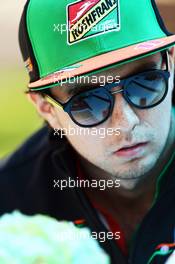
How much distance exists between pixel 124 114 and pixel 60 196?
0.36 meters

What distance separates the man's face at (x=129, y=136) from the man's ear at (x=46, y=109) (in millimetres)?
48

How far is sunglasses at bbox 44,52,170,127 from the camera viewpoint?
1.46 metres

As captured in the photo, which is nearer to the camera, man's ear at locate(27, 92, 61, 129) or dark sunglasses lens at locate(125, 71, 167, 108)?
dark sunglasses lens at locate(125, 71, 167, 108)

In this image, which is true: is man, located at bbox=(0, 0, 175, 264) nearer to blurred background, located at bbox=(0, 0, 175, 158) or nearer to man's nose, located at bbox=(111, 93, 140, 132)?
man's nose, located at bbox=(111, 93, 140, 132)

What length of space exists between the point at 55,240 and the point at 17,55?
337 cm

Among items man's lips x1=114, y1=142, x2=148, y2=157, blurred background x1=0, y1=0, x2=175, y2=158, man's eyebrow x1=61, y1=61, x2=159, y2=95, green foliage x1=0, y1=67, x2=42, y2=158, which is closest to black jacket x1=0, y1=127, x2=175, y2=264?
man's lips x1=114, y1=142, x2=148, y2=157

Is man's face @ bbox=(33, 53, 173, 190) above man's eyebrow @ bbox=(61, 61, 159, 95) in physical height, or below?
below

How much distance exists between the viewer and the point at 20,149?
6.16ft

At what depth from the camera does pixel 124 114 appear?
1.48 metres

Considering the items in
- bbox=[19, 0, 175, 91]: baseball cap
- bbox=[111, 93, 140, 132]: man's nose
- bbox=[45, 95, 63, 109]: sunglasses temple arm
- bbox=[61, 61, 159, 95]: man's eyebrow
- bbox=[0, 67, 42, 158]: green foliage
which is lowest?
bbox=[0, 67, 42, 158]: green foliage

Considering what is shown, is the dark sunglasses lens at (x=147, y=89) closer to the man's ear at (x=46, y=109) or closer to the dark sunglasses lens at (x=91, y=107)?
the dark sunglasses lens at (x=91, y=107)

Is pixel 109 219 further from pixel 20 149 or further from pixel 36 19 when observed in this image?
pixel 36 19

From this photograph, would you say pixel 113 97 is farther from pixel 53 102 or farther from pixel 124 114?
pixel 53 102

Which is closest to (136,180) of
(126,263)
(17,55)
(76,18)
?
(126,263)
